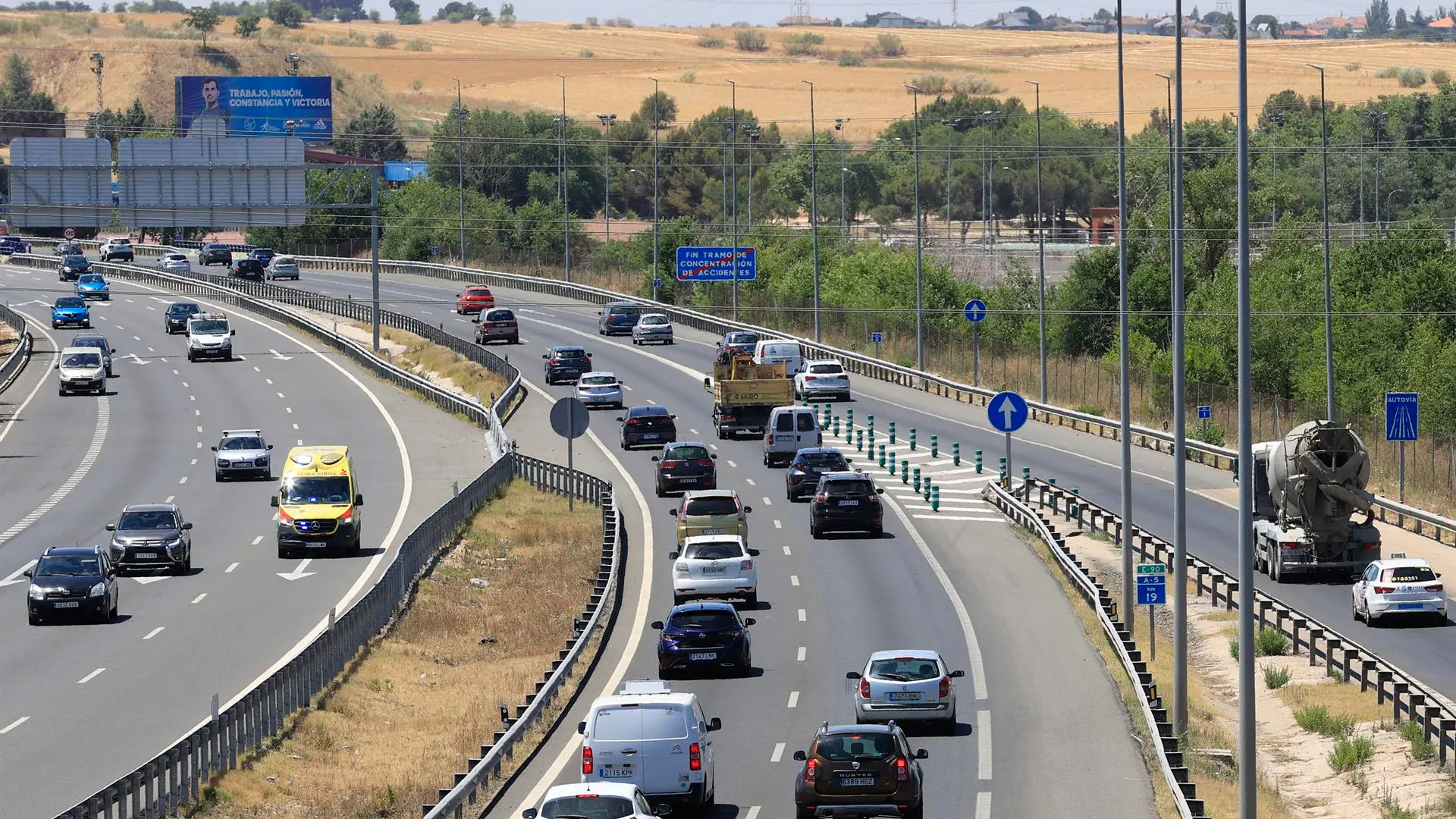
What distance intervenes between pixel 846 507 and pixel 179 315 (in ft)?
196

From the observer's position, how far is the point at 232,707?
26406 millimetres

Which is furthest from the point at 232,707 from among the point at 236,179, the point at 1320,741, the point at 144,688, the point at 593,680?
the point at 236,179

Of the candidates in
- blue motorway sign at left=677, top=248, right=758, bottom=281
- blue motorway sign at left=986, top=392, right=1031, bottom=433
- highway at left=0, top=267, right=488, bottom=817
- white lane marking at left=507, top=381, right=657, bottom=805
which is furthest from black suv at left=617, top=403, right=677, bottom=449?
blue motorway sign at left=677, top=248, right=758, bottom=281

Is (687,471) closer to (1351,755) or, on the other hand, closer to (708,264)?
(1351,755)

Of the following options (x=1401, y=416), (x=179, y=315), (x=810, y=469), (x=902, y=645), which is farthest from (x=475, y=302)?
(x=902, y=645)

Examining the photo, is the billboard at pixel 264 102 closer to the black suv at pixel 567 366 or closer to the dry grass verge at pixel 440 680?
the black suv at pixel 567 366

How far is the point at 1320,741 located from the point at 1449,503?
88.3 ft

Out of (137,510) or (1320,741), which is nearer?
(1320,741)

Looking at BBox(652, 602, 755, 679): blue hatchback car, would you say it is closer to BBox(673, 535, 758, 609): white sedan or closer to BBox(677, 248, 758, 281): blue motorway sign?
BBox(673, 535, 758, 609): white sedan

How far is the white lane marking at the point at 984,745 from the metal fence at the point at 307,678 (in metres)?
6.08

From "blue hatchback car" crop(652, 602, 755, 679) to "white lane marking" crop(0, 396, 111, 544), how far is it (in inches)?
906

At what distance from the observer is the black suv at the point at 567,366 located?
77312mm

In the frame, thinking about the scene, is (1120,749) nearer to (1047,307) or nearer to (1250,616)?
(1250,616)

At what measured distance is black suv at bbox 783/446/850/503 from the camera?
5281cm
